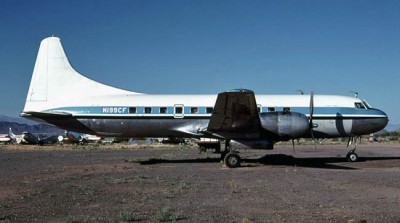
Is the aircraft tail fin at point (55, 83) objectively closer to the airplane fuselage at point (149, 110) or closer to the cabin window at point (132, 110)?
the airplane fuselage at point (149, 110)

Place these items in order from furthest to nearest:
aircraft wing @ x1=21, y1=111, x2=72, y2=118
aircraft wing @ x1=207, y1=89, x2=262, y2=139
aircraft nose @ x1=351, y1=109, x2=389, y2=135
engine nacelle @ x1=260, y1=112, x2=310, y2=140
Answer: aircraft nose @ x1=351, y1=109, x2=389, y2=135 → aircraft wing @ x1=21, y1=111, x2=72, y2=118 → engine nacelle @ x1=260, y1=112, x2=310, y2=140 → aircraft wing @ x1=207, y1=89, x2=262, y2=139

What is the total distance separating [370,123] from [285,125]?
590cm

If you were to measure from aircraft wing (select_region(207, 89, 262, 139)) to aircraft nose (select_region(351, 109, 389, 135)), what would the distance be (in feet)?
19.9

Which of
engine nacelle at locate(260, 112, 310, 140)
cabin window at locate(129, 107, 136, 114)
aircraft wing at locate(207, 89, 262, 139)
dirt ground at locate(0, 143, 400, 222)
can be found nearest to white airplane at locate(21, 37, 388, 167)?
cabin window at locate(129, 107, 136, 114)

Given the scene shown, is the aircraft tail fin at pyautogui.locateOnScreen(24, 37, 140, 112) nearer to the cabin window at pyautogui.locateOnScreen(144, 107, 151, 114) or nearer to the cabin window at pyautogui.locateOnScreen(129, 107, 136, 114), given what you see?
the cabin window at pyautogui.locateOnScreen(129, 107, 136, 114)

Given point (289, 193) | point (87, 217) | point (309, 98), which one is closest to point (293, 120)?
point (309, 98)

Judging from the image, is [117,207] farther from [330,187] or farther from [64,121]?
[64,121]

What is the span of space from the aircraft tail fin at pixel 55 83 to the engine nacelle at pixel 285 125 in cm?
917

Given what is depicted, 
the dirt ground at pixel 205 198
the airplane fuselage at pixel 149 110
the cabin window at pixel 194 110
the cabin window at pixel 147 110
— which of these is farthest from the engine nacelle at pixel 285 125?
the cabin window at pixel 147 110

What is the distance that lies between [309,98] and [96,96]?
11427 millimetres

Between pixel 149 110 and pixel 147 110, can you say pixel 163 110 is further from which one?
pixel 147 110

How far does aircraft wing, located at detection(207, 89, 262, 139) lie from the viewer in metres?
17.8

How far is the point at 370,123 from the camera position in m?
22.6

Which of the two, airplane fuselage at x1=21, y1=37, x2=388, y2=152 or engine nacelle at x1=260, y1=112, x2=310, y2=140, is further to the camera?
airplane fuselage at x1=21, y1=37, x2=388, y2=152
